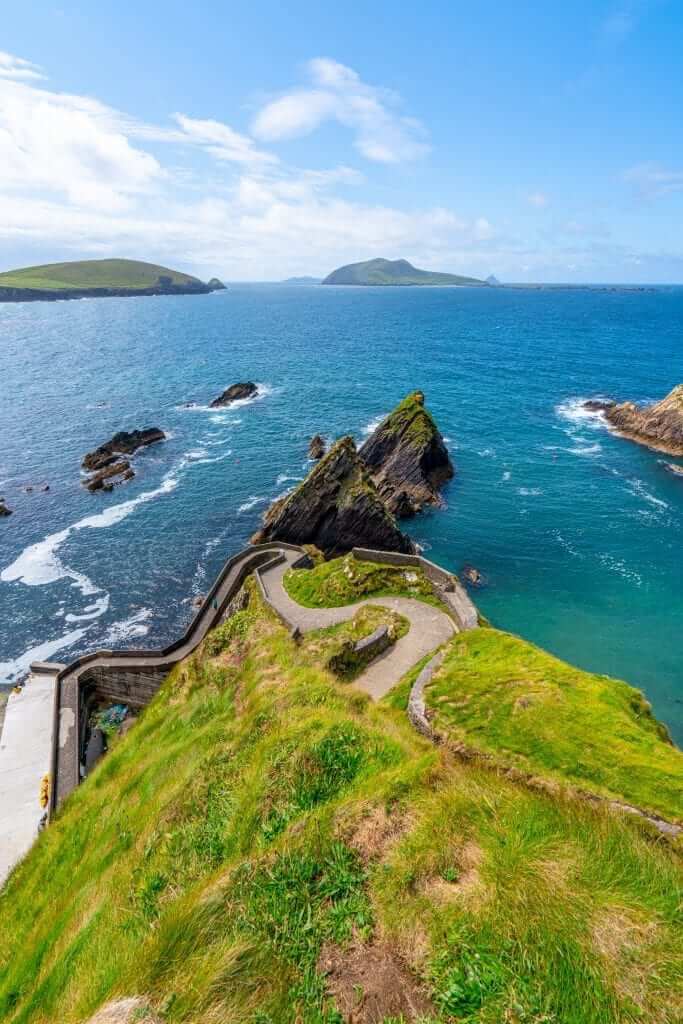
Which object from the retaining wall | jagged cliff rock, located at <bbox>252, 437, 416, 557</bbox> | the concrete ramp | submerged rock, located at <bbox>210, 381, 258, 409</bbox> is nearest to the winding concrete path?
the retaining wall

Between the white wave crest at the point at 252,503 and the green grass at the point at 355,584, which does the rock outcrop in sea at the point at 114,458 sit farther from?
the green grass at the point at 355,584

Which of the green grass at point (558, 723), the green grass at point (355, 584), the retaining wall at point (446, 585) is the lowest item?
the green grass at point (355, 584)

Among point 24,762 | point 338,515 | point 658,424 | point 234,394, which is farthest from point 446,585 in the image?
point 234,394

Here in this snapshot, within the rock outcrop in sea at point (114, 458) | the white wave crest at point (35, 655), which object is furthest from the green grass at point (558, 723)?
the rock outcrop in sea at point (114, 458)

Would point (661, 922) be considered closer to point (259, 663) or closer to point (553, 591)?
point (259, 663)

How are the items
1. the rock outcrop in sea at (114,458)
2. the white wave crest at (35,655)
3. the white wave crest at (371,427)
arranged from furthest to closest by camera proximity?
the white wave crest at (371,427) → the rock outcrop in sea at (114,458) → the white wave crest at (35,655)

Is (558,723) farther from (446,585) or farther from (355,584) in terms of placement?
(355,584)

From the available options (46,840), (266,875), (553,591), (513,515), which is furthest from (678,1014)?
(513,515)
